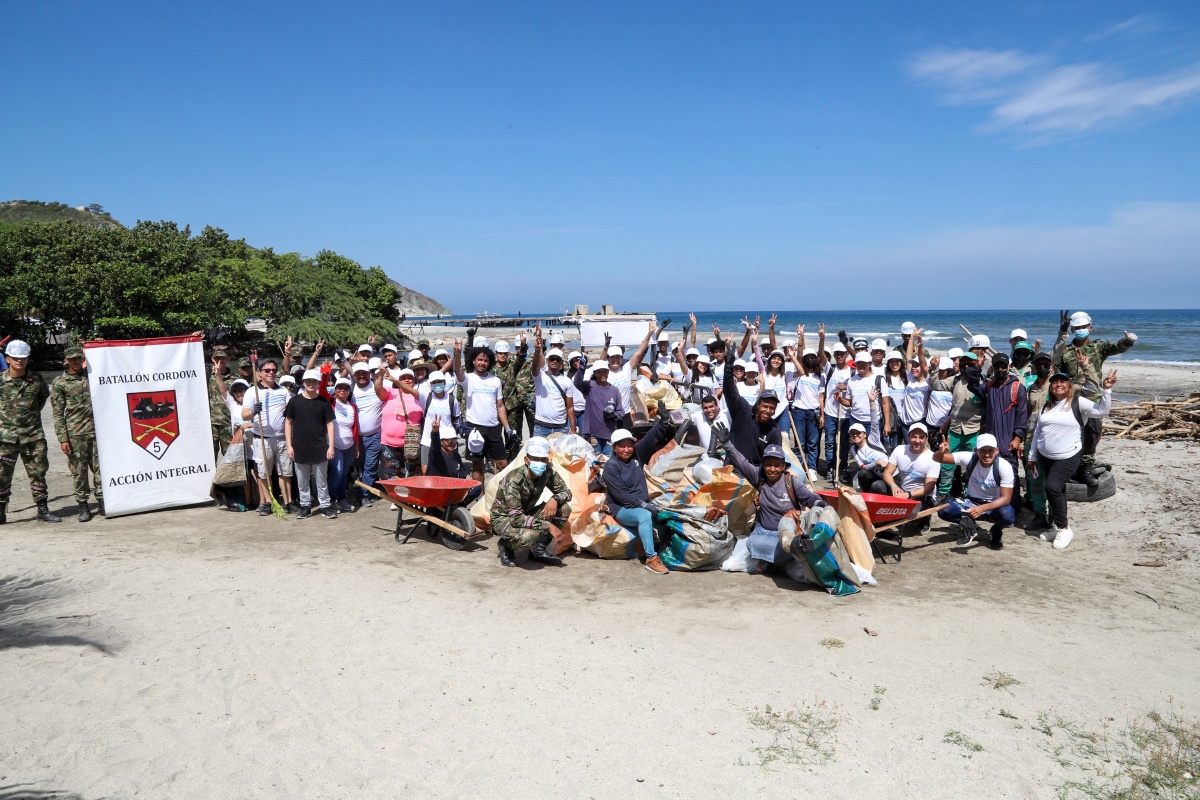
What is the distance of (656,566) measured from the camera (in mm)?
6406

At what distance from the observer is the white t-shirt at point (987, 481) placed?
6.64 metres

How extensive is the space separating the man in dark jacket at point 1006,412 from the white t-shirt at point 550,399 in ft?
15.1

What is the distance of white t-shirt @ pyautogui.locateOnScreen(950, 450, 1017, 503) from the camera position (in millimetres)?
6641

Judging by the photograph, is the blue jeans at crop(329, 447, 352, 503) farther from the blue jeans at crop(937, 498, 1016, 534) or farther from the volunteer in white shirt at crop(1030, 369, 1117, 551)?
the volunteer in white shirt at crop(1030, 369, 1117, 551)

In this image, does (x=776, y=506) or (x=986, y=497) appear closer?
(x=776, y=506)

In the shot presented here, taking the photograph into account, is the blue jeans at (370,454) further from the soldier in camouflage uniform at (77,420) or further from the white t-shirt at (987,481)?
the white t-shirt at (987,481)

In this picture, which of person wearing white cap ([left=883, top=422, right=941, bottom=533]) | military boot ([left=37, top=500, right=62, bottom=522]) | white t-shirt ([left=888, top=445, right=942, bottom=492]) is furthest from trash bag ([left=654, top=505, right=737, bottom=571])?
military boot ([left=37, top=500, right=62, bottom=522])

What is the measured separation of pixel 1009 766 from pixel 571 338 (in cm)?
4251

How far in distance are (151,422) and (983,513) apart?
29.3ft

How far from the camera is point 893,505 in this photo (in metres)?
6.27

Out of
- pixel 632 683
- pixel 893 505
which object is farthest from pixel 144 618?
pixel 893 505

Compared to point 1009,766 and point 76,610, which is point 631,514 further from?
point 76,610

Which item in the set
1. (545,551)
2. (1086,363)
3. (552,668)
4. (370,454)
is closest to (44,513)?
(370,454)

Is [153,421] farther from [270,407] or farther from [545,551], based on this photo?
[545,551]
